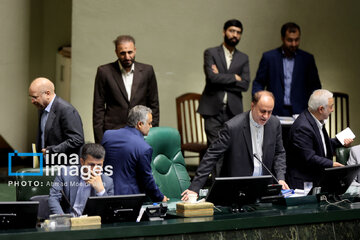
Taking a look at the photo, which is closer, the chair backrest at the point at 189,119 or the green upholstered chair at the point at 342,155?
the green upholstered chair at the point at 342,155

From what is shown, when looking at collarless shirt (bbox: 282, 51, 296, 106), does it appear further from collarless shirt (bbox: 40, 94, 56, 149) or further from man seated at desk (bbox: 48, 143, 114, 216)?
man seated at desk (bbox: 48, 143, 114, 216)

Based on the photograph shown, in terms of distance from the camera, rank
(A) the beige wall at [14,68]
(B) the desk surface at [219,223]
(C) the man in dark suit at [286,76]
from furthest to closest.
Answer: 1. (A) the beige wall at [14,68]
2. (C) the man in dark suit at [286,76]
3. (B) the desk surface at [219,223]

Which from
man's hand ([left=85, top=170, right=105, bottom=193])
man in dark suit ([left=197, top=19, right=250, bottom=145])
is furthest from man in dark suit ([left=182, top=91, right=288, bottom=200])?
man in dark suit ([left=197, top=19, right=250, bottom=145])

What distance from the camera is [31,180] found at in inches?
154

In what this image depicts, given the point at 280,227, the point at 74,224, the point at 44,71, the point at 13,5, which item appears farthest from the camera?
the point at 44,71

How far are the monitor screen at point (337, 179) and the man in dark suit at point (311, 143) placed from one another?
55 cm

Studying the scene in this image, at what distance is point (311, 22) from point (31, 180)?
485cm

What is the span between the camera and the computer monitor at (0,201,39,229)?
10.0 ft

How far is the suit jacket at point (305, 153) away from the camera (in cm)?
473

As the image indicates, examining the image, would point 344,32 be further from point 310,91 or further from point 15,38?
point 15,38

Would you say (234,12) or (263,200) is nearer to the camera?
(263,200)

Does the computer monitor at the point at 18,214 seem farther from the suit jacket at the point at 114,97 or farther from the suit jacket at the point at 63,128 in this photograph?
the suit jacket at the point at 114,97

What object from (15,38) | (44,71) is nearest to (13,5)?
(15,38)

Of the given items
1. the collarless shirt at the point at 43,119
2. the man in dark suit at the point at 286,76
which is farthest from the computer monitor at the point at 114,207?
the man in dark suit at the point at 286,76
